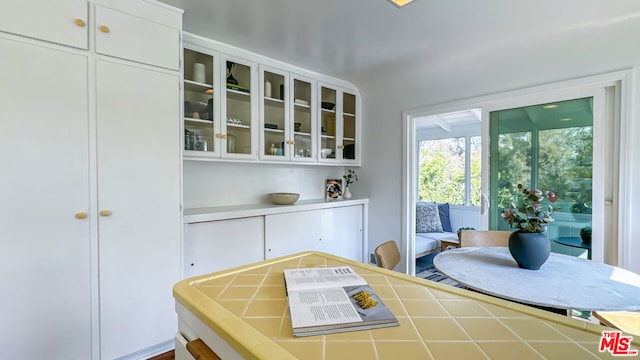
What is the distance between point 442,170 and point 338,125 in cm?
278

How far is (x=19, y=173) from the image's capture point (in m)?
1.52

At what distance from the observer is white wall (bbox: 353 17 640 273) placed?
2033 millimetres

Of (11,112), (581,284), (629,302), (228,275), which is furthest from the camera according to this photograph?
(11,112)

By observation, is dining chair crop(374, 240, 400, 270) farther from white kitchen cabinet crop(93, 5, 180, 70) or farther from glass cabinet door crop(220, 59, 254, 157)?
white kitchen cabinet crop(93, 5, 180, 70)

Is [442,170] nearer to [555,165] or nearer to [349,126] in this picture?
[349,126]

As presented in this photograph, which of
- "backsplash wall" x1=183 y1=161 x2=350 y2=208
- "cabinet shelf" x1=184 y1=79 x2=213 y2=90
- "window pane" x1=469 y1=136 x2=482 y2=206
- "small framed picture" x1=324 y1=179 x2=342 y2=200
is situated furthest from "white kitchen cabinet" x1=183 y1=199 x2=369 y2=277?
"window pane" x1=469 y1=136 x2=482 y2=206

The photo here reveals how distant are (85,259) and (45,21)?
1.28 m

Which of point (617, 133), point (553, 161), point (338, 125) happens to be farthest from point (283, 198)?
point (617, 133)

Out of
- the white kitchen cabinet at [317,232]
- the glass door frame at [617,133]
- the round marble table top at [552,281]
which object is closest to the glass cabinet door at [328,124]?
the white kitchen cabinet at [317,232]

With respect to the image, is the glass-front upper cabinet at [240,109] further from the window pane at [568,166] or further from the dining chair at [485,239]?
the window pane at [568,166]

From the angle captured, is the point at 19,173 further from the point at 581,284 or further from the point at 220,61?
the point at 581,284

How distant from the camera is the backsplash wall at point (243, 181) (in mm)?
2666

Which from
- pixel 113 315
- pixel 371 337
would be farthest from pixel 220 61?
pixel 371 337

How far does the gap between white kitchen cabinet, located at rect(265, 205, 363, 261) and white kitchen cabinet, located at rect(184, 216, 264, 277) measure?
0.13 metres
